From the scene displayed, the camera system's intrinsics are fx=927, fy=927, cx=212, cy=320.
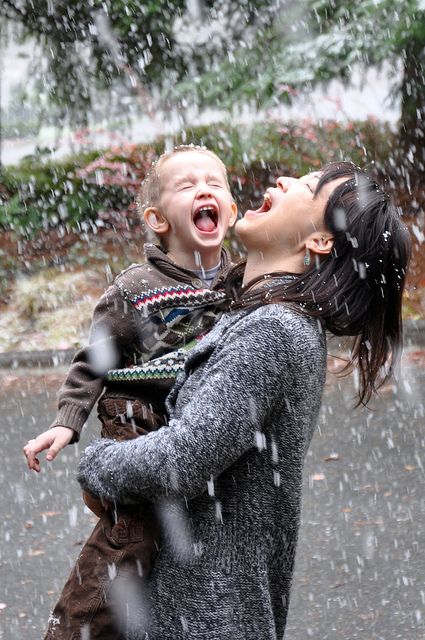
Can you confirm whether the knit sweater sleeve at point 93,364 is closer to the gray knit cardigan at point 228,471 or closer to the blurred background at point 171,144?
the gray knit cardigan at point 228,471

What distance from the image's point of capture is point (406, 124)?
1226cm

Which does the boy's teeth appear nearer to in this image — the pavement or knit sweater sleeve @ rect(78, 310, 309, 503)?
knit sweater sleeve @ rect(78, 310, 309, 503)

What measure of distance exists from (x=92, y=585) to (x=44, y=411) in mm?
5874

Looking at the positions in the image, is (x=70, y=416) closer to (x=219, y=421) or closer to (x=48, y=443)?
(x=48, y=443)

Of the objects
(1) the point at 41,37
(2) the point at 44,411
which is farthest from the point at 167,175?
(1) the point at 41,37

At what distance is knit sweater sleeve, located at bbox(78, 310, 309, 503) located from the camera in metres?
1.79

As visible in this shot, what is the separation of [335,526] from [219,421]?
3537 millimetres

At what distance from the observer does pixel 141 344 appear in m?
2.46

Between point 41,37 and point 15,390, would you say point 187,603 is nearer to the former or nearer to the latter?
point 15,390

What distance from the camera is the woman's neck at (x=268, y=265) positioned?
81.3 inches

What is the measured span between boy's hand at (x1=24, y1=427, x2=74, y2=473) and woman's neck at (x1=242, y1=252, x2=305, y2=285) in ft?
2.07

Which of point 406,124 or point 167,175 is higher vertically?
point 167,175

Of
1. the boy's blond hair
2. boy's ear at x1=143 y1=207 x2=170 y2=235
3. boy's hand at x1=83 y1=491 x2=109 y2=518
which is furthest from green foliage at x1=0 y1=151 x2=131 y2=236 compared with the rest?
boy's hand at x1=83 y1=491 x2=109 y2=518

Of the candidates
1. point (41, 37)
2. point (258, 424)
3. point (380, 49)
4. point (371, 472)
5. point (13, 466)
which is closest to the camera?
point (258, 424)
